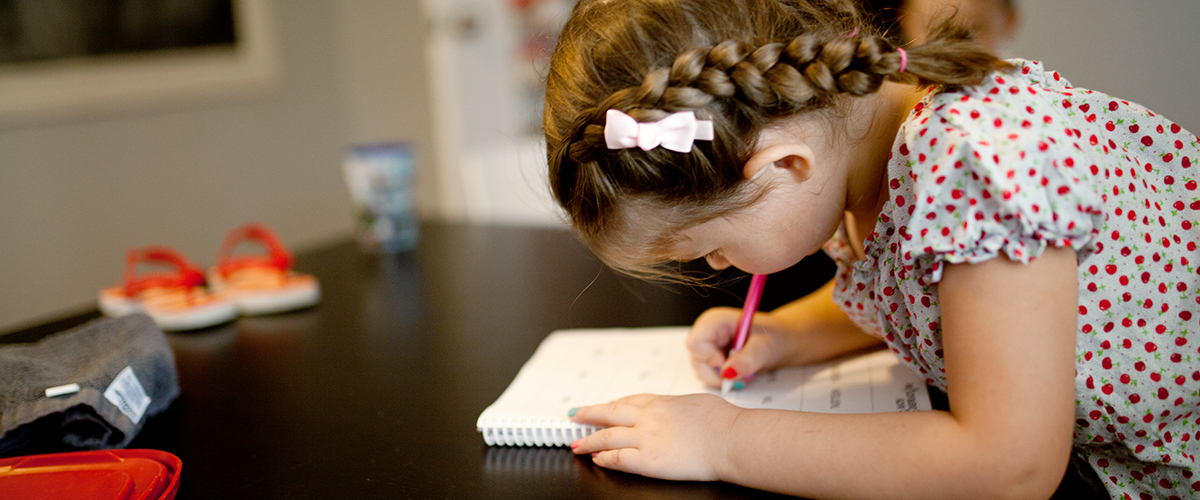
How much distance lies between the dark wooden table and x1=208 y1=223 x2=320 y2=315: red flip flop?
0.02 metres

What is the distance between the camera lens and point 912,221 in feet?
1.84

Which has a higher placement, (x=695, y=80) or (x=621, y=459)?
(x=695, y=80)

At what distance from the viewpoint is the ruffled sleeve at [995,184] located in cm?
53

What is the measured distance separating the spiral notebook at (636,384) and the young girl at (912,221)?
1.4 inches

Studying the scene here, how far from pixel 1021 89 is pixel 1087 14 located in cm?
184

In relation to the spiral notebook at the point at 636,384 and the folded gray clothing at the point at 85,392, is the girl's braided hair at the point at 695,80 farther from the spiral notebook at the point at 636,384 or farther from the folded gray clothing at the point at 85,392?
the folded gray clothing at the point at 85,392

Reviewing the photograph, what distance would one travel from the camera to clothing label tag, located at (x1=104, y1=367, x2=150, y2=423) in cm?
70

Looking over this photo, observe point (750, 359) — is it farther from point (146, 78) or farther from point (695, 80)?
point (146, 78)

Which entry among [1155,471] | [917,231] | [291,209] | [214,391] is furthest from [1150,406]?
[291,209]

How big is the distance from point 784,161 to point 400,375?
43cm

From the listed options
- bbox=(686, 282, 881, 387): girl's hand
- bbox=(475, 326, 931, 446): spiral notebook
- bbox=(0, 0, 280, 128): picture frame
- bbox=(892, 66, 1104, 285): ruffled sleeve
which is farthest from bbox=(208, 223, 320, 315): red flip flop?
bbox=(0, 0, 280, 128): picture frame

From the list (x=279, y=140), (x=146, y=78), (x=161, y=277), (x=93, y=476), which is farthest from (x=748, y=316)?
(x=279, y=140)

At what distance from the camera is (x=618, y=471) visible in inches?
23.8

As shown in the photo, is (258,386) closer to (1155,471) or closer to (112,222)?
(1155,471)
